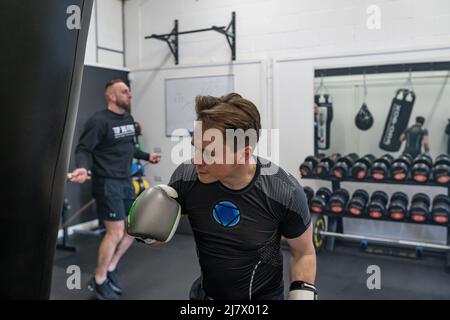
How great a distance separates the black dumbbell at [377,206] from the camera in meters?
3.65

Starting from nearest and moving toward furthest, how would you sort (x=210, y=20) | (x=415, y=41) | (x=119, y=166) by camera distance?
1. (x=119, y=166)
2. (x=415, y=41)
3. (x=210, y=20)

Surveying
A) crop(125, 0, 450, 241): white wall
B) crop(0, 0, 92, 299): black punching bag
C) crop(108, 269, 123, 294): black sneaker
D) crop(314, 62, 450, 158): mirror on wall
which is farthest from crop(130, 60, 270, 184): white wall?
crop(0, 0, 92, 299): black punching bag

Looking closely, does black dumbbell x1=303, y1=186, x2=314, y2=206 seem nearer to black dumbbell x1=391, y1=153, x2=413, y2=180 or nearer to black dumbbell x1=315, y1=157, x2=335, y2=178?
black dumbbell x1=315, y1=157, x2=335, y2=178

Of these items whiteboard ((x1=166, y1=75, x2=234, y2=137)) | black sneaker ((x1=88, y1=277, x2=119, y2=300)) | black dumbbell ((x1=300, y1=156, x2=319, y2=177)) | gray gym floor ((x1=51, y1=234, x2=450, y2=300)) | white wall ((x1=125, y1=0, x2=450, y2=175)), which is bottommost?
gray gym floor ((x1=51, y1=234, x2=450, y2=300))

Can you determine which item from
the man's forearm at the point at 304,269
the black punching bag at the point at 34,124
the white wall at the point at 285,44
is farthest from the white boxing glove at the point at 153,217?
the white wall at the point at 285,44

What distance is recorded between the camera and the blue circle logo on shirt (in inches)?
52.5

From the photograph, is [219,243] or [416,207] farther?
[416,207]

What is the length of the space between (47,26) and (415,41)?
4.08 meters

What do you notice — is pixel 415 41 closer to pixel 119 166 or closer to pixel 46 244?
pixel 119 166

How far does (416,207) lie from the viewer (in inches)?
140

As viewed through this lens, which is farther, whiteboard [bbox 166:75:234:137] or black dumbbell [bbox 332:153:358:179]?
whiteboard [bbox 166:75:234:137]

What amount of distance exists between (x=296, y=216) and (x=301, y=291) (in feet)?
0.77

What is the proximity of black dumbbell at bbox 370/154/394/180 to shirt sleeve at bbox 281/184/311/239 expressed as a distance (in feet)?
8.39
